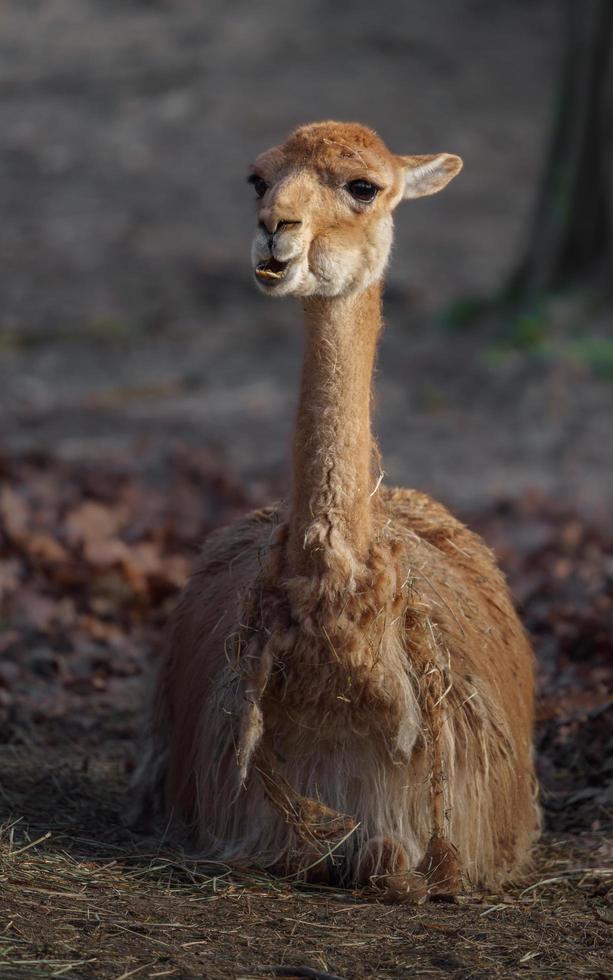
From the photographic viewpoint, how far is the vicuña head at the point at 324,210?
4148mm


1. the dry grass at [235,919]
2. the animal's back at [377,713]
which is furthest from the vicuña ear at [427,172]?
the dry grass at [235,919]

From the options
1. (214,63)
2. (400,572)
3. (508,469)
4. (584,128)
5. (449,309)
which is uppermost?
(214,63)

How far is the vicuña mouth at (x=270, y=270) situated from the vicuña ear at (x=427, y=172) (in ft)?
2.79

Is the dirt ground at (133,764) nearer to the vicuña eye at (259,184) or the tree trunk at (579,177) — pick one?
the vicuña eye at (259,184)

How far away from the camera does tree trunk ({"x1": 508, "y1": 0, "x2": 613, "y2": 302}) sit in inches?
539

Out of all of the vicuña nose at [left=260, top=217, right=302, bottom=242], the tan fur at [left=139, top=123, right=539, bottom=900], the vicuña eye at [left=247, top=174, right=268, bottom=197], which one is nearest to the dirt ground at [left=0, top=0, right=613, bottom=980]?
the tan fur at [left=139, top=123, right=539, bottom=900]

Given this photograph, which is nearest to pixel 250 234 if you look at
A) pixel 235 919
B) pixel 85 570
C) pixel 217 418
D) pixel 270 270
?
pixel 217 418

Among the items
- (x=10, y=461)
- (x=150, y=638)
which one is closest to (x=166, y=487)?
(x=10, y=461)

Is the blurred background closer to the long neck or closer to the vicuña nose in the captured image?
the long neck

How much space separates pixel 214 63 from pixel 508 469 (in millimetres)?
14731

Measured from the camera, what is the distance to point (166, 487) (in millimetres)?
9711

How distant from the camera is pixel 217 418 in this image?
1205 cm

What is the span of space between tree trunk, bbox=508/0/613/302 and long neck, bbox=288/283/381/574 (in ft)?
31.5

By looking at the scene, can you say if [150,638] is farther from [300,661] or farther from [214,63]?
[214,63]
